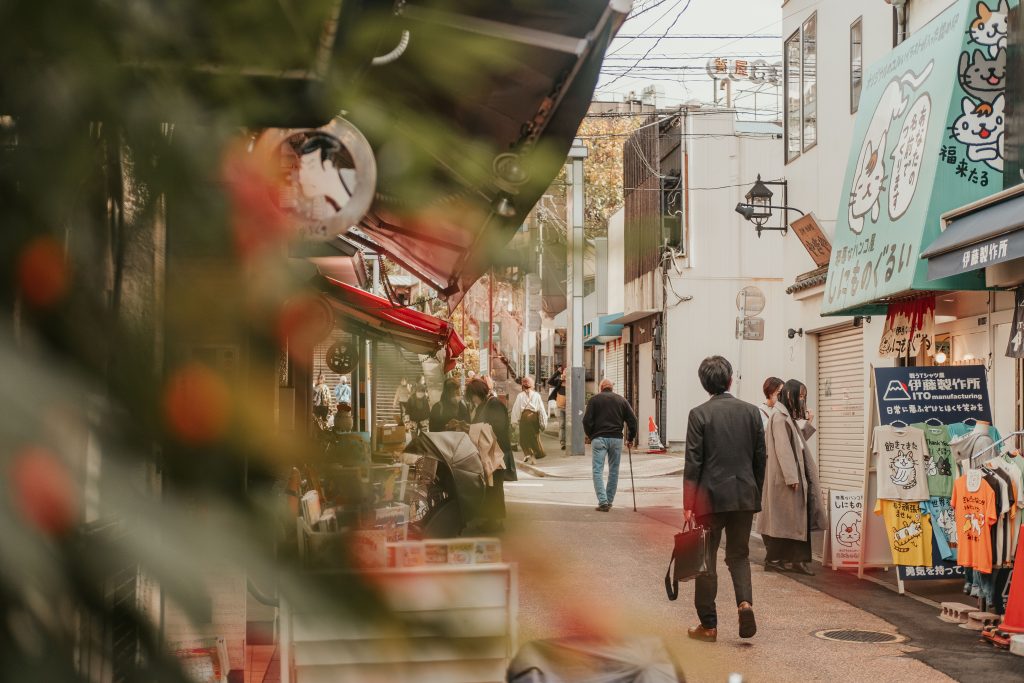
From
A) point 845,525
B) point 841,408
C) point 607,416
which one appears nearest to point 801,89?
point 841,408

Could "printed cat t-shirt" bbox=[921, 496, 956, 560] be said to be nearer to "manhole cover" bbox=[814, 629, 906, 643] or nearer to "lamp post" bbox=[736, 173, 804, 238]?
"manhole cover" bbox=[814, 629, 906, 643]

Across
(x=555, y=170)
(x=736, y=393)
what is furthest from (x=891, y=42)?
(x=555, y=170)

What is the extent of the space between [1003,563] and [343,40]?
25.8 feet

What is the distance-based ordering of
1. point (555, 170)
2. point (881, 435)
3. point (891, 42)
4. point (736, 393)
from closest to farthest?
1. point (555, 170)
2. point (881, 435)
3. point (891, 42)
4. point (736, 393)

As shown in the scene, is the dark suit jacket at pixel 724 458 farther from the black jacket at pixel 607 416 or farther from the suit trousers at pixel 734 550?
the black jacket at pixel 607 416

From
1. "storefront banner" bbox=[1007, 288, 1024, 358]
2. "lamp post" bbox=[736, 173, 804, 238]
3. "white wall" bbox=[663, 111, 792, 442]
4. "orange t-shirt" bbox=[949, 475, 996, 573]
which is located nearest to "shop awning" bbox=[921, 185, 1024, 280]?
"storefront banner" bbox=[1007, 288, 1024, 358]

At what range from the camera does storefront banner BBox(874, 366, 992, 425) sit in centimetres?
930

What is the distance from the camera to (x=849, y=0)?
48.1ft

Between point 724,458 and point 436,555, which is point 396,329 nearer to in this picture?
point 436,555

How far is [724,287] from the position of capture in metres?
26.5

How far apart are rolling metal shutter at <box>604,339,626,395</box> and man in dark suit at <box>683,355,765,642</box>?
25.3 metres

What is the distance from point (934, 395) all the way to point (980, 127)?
2.39m

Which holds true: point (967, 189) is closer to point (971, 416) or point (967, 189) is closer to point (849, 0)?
point (971, 416)

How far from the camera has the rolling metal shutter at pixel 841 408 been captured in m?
14.3
